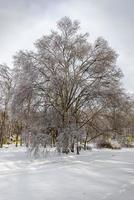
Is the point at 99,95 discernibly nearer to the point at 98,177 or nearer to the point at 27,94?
the point at 27,94

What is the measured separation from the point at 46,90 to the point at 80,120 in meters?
4.94

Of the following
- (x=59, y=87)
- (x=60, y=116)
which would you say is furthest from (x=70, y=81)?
(x=60, y=116)

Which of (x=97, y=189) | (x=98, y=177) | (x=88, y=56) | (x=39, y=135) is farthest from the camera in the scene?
(x=88, y=56)

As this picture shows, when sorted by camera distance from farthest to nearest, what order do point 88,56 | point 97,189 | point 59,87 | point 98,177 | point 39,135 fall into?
point 88,56 < point 59,87 < point 39,135 < point 98,177 < point 97,189

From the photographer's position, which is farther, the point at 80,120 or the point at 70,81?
the point at 80,120

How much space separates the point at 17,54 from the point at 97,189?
55.3 feet

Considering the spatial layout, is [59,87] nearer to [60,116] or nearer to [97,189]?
[60,116]

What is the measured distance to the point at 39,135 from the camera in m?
20.5

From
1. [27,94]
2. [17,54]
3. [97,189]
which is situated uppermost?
[17,54]

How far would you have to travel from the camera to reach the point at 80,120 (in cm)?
2575

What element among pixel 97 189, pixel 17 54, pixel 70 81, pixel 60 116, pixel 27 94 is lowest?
pixel 97 189

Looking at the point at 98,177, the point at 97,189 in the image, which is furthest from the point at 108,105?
the point at 97,189

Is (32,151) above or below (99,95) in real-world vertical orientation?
below

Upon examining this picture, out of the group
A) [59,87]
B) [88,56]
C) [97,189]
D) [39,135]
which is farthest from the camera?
[88,56]
